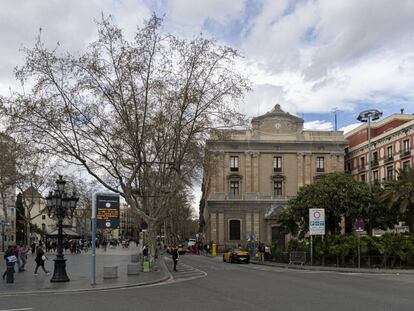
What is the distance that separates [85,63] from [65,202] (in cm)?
797

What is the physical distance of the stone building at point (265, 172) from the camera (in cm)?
7769

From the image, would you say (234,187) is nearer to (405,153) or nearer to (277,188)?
(277,188)

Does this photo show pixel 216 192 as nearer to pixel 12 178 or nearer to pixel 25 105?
pixel 12 178

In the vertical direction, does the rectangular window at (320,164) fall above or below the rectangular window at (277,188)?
above

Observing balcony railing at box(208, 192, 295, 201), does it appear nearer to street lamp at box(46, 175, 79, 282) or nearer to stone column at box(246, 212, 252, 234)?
→ stone column at box(246, 212, 252, 234)

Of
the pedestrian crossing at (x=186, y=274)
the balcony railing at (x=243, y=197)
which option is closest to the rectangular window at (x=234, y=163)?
the balcony railing at (x=243, y=197)

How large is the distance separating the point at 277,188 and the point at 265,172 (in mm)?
2985

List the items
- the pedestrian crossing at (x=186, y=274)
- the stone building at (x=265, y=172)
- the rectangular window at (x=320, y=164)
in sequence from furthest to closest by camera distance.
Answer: the rectangular window at (x=320, y=164) < the stone building at (x=265, y=172) < the pedestrian crossing at (x=186, y=274)

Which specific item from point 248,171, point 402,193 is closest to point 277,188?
point 248,171

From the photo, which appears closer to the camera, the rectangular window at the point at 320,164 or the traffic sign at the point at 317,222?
the traffic sign at the point at 317,222

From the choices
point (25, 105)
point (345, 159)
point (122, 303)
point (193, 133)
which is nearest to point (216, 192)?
point (345, 159)

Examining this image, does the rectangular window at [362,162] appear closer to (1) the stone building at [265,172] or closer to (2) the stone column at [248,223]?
(1) the stone building at [265,172]

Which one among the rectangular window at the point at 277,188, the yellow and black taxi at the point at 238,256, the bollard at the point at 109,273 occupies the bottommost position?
the yellow and black taxi at the point at 238,256

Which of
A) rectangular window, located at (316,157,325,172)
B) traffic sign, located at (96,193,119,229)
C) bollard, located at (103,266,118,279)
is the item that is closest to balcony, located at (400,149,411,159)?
rectangular window, located at (316,157,325,172)
